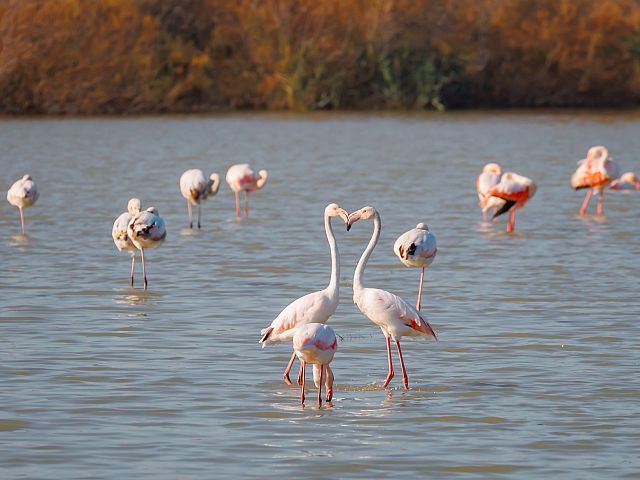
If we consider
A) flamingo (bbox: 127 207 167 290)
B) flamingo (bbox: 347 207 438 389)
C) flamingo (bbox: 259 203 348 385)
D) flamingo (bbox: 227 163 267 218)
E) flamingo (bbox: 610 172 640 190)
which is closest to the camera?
flamingo (bbox: 259 203 348 385)

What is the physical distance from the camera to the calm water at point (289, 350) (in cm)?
763

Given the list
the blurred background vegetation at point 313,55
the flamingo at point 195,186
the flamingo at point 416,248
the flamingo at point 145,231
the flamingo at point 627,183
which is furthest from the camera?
the blurred background vegetation at point 313,55

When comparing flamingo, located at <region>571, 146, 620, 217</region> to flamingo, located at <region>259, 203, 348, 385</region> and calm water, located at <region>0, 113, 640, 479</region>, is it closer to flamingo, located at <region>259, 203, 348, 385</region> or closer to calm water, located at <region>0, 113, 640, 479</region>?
calm water, located at <region>0, 113, 640, 479</region>

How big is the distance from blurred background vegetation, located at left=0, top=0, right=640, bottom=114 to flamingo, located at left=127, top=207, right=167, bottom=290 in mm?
40365

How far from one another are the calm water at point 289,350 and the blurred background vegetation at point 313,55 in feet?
100

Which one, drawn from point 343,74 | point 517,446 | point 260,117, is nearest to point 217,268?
point 517,446

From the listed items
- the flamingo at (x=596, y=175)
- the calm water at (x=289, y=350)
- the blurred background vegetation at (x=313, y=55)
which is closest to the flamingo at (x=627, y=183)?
the calm water at (x=289, y=350)

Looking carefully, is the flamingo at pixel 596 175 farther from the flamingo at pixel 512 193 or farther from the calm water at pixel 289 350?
the flamingo at pixel 512 193

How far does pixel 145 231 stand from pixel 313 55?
43692 millimetres

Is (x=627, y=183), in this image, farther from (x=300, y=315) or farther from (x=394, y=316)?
(x=300, y=315)

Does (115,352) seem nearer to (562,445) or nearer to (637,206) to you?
(562,445)

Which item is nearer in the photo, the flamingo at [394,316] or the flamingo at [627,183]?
the flamingo at [394,316]

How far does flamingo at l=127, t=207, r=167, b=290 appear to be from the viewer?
13.4 metres

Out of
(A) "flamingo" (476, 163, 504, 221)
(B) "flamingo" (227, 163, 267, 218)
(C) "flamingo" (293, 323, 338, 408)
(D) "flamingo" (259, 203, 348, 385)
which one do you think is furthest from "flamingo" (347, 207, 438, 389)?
(B) "flamingo" (227, 163, 267, 218)
